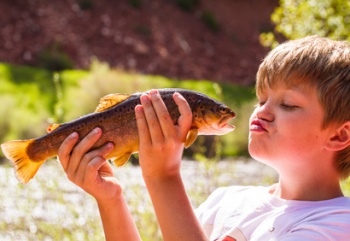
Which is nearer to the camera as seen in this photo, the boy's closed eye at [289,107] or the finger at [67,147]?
the boy's closed eye at [289,107]

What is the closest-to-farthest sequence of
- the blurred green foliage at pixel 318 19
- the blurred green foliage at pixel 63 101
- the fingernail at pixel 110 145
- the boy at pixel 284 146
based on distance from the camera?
the boy at pixel 284 146 → the fingernail at pixel 110 145 → the blurred green foliage at pixel 318 19 → the blurred green foliage at pixel 63 101

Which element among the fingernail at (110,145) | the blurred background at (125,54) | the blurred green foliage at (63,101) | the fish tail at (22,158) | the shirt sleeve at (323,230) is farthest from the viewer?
the blurred background at (125,54)

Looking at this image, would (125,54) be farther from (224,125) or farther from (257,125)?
(257,125)

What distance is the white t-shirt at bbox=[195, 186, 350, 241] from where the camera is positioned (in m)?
1.72

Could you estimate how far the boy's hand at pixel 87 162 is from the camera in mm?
1889

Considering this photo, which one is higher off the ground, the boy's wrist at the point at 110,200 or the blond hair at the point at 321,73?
the blond hair at the point at 321,73

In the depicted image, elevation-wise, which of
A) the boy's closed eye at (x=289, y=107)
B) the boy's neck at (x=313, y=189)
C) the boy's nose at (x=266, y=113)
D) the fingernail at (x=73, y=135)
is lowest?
the boy's neck at (x=313, y=189)

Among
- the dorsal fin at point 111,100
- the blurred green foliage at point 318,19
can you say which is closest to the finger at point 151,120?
the dorsal fin at point 111,100

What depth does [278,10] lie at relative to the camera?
677cm

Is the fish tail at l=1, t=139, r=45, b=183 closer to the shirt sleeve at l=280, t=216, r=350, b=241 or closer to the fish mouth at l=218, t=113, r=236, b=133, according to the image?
the fish mouth at l=218, t=113, r=236, b=133

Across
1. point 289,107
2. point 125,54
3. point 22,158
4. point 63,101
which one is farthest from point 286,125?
point 125,54

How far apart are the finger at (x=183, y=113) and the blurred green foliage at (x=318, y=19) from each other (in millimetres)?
3837

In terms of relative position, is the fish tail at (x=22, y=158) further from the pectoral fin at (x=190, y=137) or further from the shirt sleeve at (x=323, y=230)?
the shirt sleeve at (x=323, y=230)

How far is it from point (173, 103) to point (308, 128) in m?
0.34
